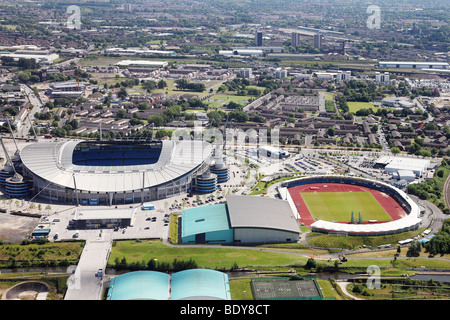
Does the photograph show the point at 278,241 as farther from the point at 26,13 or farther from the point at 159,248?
the point at 26,13

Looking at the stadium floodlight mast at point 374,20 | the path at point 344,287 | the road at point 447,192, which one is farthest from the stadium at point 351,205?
the stadium floodlight mast at point 374,20

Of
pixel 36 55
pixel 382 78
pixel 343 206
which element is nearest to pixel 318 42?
pixel 382 78

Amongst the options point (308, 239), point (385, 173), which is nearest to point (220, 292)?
point (308, 239)

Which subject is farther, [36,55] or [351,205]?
[36,55]

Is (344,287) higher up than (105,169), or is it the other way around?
(105,169)

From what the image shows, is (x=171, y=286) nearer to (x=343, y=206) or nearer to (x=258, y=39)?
(x=343, y=206)

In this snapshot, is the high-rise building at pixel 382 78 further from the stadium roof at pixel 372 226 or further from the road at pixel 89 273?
the road at pixel 89 273

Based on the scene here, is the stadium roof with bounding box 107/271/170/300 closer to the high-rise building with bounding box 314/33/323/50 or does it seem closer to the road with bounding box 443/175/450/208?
the road with bounding box 443/175/450/208
